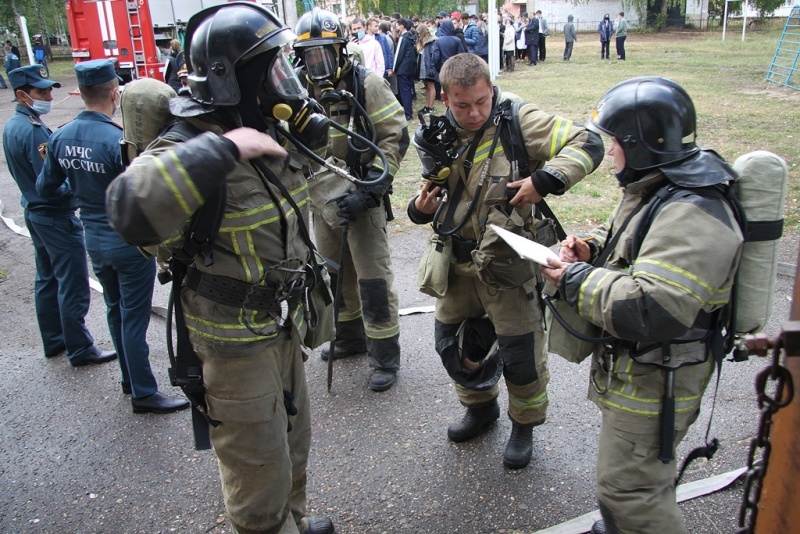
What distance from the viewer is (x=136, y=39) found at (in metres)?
15.6

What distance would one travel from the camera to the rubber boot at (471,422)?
3631mm

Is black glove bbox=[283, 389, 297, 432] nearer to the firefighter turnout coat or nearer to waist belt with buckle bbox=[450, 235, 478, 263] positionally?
the firefighter turnout coat

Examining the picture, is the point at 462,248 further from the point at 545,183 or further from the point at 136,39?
the point at 136,39

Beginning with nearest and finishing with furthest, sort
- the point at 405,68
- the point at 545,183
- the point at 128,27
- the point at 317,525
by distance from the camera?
1. the point at 545,183
2. the point at 317,525
3. the point at 405,68
4. the point at 128,27

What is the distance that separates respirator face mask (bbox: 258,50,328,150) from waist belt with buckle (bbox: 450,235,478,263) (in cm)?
100

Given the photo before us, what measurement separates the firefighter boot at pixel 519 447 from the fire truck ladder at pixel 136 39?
14.6 m

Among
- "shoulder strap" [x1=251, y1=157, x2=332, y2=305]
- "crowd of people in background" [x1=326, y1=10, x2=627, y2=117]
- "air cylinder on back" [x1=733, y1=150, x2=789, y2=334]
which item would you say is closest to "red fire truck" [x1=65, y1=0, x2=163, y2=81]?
"crowd of people in background" [x1=326, y1=10, x2=627, y2=117]

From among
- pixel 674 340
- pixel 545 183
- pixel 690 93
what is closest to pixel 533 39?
pixel 690 93

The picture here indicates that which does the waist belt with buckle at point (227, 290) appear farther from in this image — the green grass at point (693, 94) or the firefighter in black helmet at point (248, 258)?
the green grass at point (693, 94)

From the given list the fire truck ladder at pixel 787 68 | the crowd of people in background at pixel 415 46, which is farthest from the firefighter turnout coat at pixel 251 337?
the fire truck ladder at pixel 787 68

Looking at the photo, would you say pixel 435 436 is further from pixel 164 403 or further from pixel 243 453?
pixel 164 403

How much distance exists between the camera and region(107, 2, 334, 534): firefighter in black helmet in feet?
7.55

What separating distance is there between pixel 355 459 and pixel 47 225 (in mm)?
2713

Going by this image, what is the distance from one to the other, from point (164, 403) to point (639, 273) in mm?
3126
